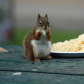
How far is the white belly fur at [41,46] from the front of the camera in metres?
1.85

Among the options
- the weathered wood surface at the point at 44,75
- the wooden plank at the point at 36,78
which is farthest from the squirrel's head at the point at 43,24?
the wooden plank at the point at 36,78

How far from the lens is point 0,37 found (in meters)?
5.24

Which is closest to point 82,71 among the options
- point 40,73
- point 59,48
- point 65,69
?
point 65,69

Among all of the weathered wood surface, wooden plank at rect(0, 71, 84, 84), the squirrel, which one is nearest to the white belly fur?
the squirrel

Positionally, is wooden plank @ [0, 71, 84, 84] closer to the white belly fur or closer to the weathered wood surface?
the weathered wood surface

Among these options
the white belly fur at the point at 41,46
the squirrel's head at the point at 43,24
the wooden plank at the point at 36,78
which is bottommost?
the wooden plank at the point at 36,78

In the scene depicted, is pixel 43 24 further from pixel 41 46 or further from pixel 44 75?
pixel 44 75

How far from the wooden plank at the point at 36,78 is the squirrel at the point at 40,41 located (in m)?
0.57

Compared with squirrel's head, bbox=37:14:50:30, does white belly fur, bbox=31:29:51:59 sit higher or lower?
lower

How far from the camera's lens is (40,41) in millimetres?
1854

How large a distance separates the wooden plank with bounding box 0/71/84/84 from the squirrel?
57 cm

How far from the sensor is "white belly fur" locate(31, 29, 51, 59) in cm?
185

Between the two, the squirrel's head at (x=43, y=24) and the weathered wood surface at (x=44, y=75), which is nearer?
the weathered wood surface at (x=44, y=75)

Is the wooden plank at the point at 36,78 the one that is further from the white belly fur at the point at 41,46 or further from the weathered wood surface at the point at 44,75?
the white belly fur at the point at 41,46
